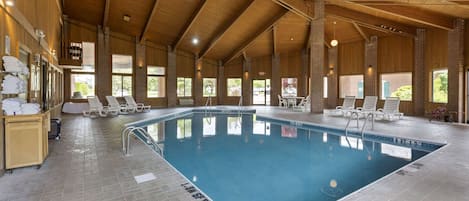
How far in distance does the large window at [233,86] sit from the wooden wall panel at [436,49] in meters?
10.3

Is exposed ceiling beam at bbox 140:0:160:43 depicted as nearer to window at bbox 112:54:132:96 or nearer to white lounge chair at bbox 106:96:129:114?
window at bbox 112:54:132:96

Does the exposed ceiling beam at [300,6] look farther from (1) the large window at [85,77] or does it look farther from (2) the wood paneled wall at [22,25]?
(1) the large window at [85,77]

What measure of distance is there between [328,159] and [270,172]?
1.42 metres

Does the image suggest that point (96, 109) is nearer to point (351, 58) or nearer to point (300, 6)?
point (300, 6)

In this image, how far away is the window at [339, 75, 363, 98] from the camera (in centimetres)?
1347

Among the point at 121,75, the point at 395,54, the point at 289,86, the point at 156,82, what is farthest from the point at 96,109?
the point at 395,54

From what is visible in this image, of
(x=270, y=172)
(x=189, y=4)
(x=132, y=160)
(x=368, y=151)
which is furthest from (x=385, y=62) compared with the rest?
(x=132, y=160)

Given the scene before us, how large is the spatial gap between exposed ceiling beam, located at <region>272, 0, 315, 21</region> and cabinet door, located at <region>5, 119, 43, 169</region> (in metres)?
8.15

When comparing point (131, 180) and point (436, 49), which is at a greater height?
point (436, 49)

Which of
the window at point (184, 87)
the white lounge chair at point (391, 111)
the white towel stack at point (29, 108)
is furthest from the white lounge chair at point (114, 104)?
the white lounge chair at point (391, 111)

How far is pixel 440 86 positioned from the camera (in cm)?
954

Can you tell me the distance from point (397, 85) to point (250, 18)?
24.4 feet

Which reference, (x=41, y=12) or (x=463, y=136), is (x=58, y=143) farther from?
(x=463, y=136)

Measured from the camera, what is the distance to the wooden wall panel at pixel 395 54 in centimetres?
1105
